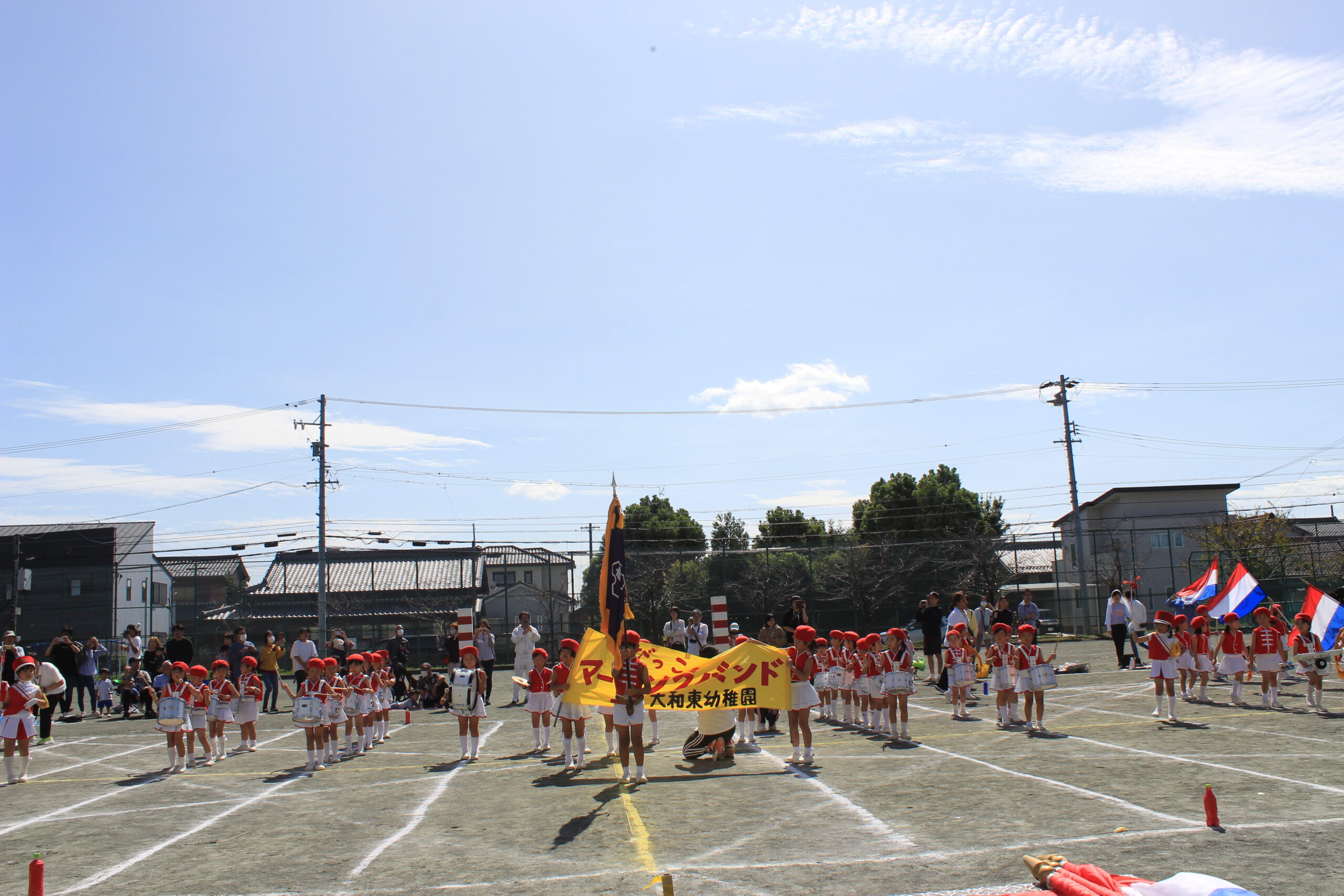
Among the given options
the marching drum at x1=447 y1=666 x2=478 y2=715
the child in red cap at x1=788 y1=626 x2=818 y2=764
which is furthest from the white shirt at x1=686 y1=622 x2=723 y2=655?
the child in red cap at x1=788 y1=626 x2=818 y2=764

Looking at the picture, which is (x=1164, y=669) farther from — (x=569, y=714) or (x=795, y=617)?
(x=569, y=714)

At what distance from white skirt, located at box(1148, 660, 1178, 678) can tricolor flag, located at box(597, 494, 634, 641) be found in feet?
30.7

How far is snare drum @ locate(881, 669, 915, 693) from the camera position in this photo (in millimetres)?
14500

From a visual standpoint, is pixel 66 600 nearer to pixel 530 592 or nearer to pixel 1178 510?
pixel 530 592

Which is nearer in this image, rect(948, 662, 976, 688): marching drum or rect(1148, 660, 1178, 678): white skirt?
rect(1148, 660, 1178, 678): white skirt

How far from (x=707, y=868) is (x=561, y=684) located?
22.1 ft

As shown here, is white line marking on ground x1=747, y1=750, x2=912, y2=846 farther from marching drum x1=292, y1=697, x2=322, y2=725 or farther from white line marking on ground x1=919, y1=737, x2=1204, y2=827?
marching drum x1=292, y1=697, x2=322, y2=725

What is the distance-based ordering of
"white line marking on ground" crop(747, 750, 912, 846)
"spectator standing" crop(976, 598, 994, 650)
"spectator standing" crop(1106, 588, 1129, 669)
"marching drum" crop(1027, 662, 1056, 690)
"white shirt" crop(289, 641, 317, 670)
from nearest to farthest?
"white line marking on ground" crop(747, 750, 912, 846) → "marching drum" crop(1027, 662, 1056, 690) → "white shirt" crop(289, 641, 317, 670) → "spectator standing" crop(1106, 588, 1129, 669) → "spectator standing" crop(976, 598, 994, 650)

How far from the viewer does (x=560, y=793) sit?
11.3 meters

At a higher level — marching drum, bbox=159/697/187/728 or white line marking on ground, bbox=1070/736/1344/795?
marching drum, bbox=159/697/187/728

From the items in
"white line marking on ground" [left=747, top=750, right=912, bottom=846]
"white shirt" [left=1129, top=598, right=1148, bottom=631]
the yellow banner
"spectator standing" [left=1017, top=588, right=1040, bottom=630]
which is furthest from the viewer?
"spectator standing" [left=1017, top=588, right=1040, bottom=630]

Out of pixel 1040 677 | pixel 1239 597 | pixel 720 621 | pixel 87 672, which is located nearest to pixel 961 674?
pixel 1040 677

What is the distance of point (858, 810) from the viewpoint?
9.58m

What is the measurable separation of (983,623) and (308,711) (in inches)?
653
